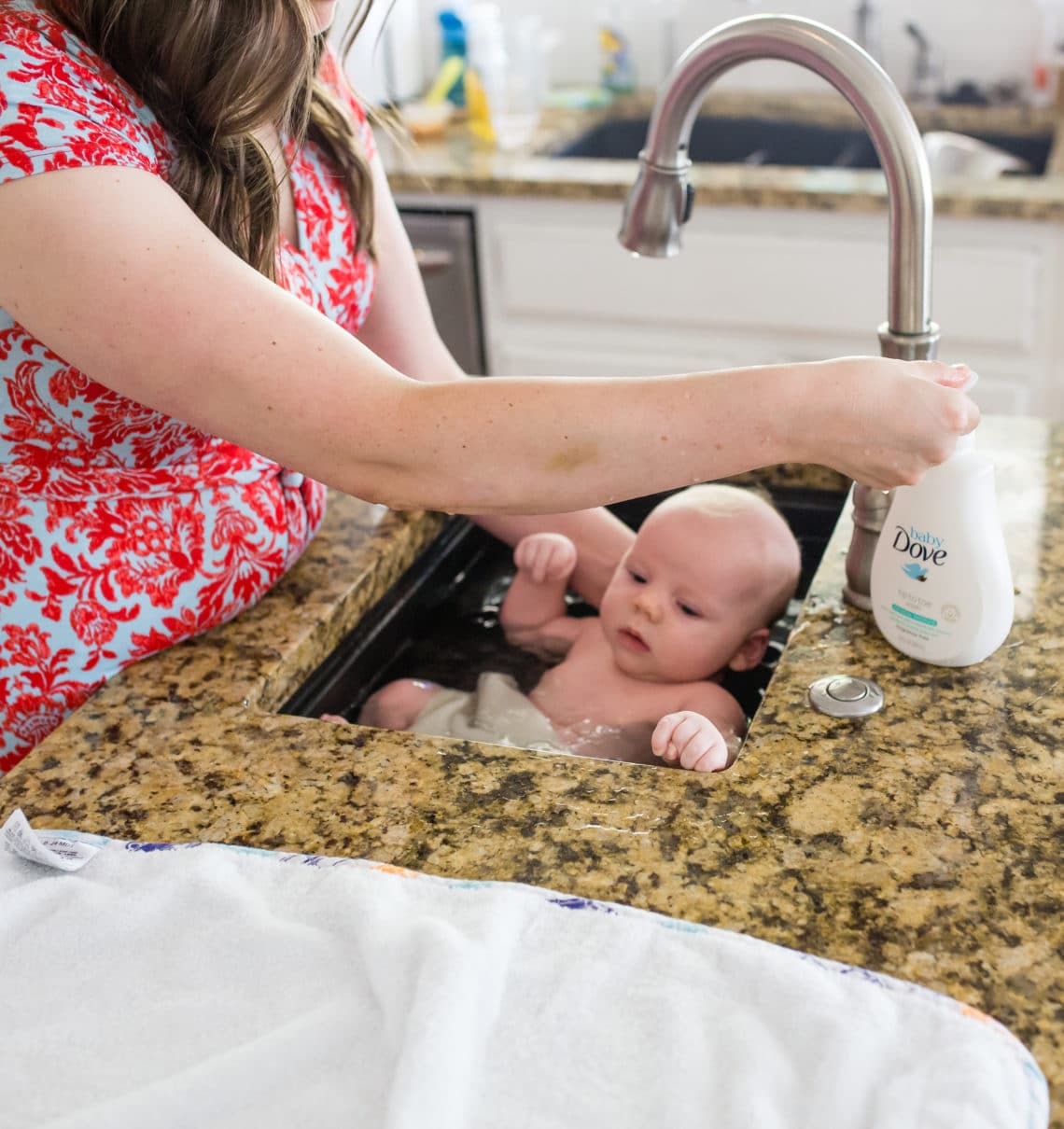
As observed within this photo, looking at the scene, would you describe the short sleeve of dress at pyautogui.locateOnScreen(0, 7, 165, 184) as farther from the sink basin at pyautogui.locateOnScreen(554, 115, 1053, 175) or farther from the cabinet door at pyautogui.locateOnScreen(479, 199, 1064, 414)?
the sink basin at pyautogui.locateOnScreen(554, 115, 1053, 175)

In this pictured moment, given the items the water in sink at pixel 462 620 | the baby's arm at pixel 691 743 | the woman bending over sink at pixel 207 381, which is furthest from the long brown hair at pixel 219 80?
the baby's arm at pixel 691 743

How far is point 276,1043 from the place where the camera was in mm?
674

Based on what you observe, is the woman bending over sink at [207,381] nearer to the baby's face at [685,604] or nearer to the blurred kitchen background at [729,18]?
the baby's face at [685,604]

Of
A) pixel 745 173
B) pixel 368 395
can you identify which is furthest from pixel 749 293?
pixel 368 395

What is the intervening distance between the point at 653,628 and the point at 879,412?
58 centimetres

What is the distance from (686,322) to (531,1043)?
6.80 feet

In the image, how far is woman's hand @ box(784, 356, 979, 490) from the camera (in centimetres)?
84

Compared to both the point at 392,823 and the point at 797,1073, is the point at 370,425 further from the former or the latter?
the point at 797,1073

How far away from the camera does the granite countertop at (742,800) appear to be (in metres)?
0.75

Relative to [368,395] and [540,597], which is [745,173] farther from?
[368,395]

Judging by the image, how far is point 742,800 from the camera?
866 millimetres

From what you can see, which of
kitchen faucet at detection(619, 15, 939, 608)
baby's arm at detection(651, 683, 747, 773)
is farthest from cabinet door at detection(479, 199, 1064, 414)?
baby's arm at detection(651, 683, 747, 773)

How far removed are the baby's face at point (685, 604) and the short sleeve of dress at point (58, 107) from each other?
698 mm

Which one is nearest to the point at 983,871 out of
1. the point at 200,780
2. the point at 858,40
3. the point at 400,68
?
the point at 200,780
